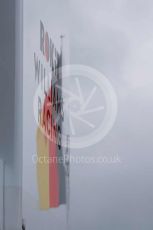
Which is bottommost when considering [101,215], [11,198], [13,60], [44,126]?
[101,215]

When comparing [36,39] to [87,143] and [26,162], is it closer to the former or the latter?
[26,162]

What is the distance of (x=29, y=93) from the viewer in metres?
0.89

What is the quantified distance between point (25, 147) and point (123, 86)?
169 cm

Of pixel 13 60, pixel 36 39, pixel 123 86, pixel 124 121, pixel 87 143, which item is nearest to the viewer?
pixel 13 60

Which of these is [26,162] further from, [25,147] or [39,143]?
[39,143]

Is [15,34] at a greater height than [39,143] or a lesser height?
greater

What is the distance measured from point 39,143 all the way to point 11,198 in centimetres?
29

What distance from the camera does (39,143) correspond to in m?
1.09

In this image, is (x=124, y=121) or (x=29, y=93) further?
(x=124, y=121)

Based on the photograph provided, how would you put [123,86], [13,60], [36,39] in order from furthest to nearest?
[123,86], [36,39], [13,60]

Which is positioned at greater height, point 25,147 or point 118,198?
point 25,147

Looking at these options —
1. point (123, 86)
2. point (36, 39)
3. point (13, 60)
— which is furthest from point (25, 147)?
point (123, 86)

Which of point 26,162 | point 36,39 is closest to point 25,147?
point 26,162

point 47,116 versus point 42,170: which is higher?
point 47,116
